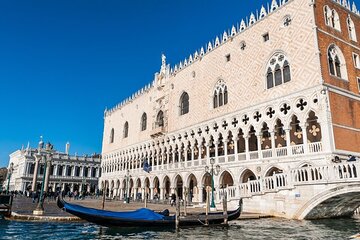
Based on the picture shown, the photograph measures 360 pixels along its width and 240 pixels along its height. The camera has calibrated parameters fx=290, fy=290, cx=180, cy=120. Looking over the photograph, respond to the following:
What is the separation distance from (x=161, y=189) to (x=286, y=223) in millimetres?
16602

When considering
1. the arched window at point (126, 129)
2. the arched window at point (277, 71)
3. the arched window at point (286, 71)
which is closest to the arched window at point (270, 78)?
the arched window at point (277, 71)

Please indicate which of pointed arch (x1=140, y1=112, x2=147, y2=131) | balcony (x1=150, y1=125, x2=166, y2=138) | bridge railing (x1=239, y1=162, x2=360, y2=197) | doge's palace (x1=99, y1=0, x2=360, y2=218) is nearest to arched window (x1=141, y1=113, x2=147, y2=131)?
pointed arch (x1=140, y1=112, x2=147, y2=131)

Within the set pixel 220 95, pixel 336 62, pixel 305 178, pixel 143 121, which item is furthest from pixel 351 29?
pixel 143 121

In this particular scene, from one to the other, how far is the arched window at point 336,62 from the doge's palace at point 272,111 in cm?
6

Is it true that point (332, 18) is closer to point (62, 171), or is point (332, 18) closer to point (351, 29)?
point (351, 29)

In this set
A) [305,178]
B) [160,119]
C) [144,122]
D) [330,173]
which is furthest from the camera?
[144,122]

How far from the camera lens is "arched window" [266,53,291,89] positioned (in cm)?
1616

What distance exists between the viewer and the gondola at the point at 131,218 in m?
8.39

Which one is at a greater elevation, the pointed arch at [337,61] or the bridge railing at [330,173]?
the pointed arch at [337,61]

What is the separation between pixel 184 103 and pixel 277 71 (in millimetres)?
10207

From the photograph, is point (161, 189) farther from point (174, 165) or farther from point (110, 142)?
point (110, 142)

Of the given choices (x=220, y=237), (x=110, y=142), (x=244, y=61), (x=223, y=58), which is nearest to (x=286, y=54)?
(x=244, y=61)

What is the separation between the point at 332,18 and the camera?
16.4 meters

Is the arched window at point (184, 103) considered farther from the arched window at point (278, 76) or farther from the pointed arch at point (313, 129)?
the pointed arch at point (313, 129)
